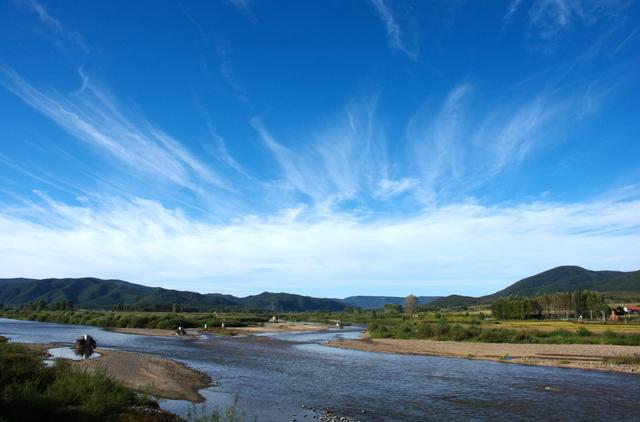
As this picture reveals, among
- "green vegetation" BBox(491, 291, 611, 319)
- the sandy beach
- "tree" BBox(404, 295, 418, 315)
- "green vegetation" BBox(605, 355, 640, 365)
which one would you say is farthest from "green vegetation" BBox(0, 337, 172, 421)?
"tree" BBox(404, 295, 418, 315)

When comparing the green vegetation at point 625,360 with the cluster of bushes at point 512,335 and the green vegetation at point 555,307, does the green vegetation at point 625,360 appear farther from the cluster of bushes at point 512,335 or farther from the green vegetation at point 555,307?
the green vegetation at point 555,307

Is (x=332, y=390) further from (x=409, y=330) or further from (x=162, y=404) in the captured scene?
(x=409, y=330)

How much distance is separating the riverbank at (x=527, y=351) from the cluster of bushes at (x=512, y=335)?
115 inches

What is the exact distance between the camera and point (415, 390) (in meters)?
29.2

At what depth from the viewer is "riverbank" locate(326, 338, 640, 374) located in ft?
137

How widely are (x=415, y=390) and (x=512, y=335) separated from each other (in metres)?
40.6

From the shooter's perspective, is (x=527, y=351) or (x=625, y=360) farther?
(x=527, y=351)

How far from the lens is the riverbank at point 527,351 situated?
137 feet

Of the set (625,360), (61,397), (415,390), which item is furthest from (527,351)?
(61,397)

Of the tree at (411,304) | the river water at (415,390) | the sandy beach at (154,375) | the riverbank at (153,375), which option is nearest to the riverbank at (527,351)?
the river water at (415,390)

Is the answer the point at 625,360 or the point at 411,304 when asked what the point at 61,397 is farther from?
the point at 411,304

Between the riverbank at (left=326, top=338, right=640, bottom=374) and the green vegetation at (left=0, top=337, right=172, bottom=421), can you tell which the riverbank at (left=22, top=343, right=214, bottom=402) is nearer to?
the green vegetation at (left=0, top=337, right=172, bottom=421)

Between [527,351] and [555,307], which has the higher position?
[555,307]

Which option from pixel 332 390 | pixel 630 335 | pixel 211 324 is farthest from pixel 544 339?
pixel 211 324
